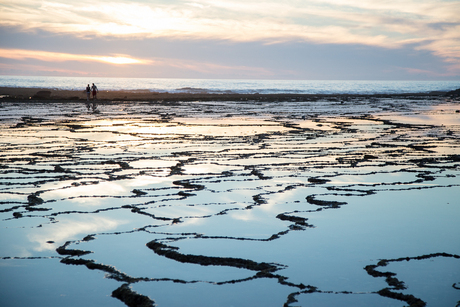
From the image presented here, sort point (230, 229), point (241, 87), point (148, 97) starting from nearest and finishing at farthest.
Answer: point (230, 229)
point (148, 97)
point (241, 87)

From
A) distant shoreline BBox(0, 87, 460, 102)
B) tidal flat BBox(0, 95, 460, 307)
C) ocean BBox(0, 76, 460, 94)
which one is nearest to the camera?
tidal flat BBox(0, 95, 460, 307)

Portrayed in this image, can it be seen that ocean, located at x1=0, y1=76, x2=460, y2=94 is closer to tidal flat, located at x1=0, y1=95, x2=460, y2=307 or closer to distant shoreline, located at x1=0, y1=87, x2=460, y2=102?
distant shoreline, located at x1=0, y1=87, x2=460, y2=102

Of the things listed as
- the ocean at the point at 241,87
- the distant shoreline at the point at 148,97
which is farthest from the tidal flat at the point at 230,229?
the ocean at the point at 241,87

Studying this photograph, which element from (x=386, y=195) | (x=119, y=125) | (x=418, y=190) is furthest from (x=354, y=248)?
(x=119, y=125)

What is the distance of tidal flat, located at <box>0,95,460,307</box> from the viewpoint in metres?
3.00

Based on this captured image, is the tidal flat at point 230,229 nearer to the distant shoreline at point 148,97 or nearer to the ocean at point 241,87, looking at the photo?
the distant shoreline at point 148,97

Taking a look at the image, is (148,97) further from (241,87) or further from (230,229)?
(241,87)

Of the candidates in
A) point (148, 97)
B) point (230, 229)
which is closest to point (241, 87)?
point (148, 97)

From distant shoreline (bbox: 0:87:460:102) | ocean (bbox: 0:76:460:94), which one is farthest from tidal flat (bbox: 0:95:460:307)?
ocean (bbox: 0:76:460:94)

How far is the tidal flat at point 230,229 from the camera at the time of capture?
3002mm

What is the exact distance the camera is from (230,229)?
4.26 metres

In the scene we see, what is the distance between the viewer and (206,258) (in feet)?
11.6

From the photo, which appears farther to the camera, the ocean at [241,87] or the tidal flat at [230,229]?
the ocean at [241,87]

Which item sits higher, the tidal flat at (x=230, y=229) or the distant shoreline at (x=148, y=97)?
the distant shoreline at (x=148, y=97)
